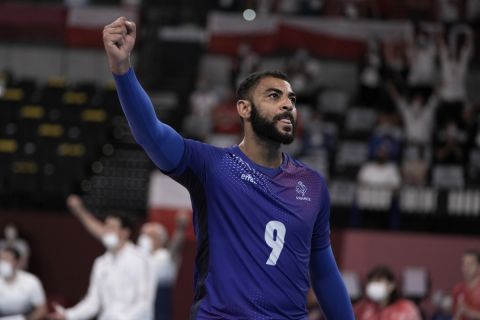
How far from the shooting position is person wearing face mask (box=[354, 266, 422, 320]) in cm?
1038

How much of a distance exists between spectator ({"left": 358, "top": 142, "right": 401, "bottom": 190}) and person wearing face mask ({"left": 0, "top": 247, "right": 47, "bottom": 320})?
259 inches

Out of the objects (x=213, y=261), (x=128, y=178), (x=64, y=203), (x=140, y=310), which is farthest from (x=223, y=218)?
(x=128, y=178)

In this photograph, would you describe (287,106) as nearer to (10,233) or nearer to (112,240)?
(112,240)

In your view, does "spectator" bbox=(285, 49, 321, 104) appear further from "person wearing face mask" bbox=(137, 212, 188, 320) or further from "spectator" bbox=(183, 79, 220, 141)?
"person wearing face mask" bbox=(137, 212, 188, 320)

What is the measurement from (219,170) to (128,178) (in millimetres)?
14750

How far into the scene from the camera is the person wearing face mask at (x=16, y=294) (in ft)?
37.4

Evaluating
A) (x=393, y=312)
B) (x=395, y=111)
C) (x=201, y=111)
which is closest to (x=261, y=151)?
(x=393, y=312)

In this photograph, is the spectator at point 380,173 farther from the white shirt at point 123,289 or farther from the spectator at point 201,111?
the white shirt at point 123,289

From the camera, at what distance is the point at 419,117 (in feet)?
61.8

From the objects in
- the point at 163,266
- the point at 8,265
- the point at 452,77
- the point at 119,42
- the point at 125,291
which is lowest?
the point at 163,266

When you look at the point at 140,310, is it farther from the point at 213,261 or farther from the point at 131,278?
the point at 213,261

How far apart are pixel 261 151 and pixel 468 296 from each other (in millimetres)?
6749

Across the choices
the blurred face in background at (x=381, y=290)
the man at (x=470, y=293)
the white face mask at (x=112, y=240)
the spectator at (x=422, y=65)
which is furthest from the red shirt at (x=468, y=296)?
the spectator at (x=422, y=65)

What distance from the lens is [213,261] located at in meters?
4.64
